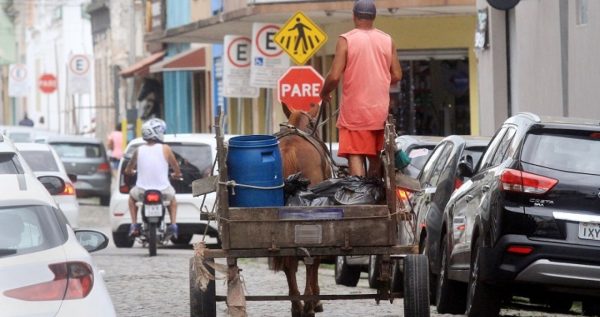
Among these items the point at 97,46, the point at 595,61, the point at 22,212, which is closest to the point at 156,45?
the point at 97,46

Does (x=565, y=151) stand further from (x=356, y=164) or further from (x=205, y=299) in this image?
(x=205, y=299)

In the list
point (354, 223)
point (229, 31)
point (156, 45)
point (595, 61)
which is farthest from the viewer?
point (156, 45)

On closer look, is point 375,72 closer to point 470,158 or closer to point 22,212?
point 470,158

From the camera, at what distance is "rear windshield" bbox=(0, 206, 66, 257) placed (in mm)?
7680

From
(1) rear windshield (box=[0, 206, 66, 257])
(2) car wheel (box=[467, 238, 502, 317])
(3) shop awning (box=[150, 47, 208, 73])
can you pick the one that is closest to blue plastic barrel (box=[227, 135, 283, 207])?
(2) car wheel (box=[467, 238, 502, 317])

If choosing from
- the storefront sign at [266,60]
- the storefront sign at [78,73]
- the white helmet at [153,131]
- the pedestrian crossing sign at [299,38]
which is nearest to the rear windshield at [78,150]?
the storefront sign at [266,60]

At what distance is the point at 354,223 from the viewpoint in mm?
11266

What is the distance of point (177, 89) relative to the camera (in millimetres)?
54500

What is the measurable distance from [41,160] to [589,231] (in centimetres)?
1553

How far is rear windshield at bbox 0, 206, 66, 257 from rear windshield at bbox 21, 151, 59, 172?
59.4 feet

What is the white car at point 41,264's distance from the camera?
24.6ft

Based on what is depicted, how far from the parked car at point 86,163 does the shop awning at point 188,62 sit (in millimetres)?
6196

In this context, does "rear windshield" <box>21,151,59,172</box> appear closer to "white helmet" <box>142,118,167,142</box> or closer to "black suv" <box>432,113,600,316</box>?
"white helmet" <box>142,118,167,142</box>

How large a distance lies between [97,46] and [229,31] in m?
29.2
